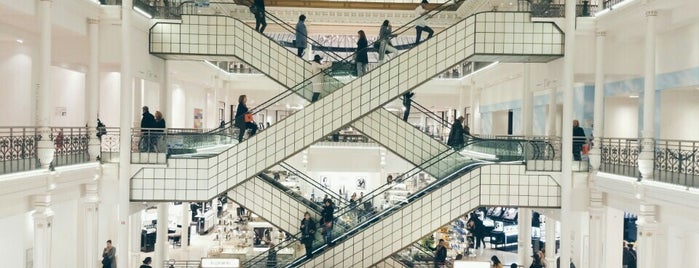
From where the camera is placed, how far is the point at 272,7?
20875 millimetres

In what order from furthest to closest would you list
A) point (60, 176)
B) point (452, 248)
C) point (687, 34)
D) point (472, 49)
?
point (452, 248), point (472, 49), point (687, 34), point (60, 176)

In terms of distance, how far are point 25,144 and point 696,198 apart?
1151cm

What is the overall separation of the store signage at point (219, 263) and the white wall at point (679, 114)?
11309 mm

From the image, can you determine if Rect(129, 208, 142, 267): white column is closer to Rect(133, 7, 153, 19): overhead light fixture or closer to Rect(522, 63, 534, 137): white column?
Rect(133, 7, 153, 19): overhead light fixture

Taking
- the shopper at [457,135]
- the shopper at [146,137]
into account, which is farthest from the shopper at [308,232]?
the shopper at [457,135]

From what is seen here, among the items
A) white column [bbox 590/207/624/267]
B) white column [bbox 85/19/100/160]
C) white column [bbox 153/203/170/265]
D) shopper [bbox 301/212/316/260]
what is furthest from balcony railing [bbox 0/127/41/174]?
white column [bbox 590/207/624/267]

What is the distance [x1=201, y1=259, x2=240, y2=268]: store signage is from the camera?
47.1 ft

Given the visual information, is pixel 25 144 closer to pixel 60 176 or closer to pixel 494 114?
pixel 60 176

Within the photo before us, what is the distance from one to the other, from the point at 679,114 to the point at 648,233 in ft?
18.3

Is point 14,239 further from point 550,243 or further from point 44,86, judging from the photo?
point 550,243

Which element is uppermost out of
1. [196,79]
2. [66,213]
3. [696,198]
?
[196,79]

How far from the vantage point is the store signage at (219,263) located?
47.1 feet

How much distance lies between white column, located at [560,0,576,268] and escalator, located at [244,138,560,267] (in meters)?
0.31

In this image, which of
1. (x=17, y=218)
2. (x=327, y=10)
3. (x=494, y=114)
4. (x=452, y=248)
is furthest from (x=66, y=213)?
(x=494, y=114)
